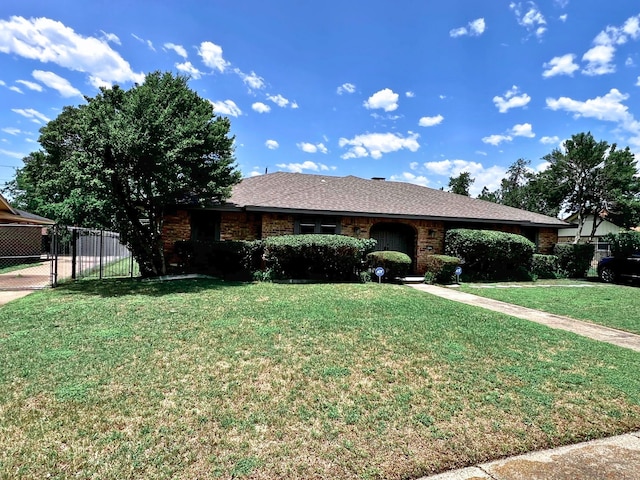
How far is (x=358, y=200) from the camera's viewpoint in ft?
47.8

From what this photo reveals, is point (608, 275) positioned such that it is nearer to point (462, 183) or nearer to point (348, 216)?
point (348, 216)

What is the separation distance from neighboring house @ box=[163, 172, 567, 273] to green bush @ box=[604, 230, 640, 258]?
214 cm

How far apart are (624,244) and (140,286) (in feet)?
61.5

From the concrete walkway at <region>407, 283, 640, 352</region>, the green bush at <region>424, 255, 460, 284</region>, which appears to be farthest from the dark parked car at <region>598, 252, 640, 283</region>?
the concrete walkway at <region>407, 283, 640, 352</region>

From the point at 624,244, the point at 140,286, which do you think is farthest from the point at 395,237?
the point at 624,244

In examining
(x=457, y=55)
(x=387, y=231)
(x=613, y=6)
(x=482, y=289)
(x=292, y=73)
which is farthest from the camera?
(x=387, y=231)

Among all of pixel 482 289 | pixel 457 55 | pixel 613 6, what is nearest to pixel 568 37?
pixel 613 6

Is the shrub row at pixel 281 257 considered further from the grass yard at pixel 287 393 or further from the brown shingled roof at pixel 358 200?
the grass yard at pixel 287 393

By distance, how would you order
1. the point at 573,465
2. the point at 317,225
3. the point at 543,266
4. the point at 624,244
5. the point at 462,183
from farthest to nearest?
the point at 462,183 < the point at 624,244 < the point at 543,266 < the point at 317,225 < the point at 573,465

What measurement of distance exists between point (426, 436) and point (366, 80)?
1506 centimetres

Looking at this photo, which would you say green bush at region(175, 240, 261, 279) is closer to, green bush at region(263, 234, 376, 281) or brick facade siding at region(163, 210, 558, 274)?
green bush at region(263, 234, 376, 281)

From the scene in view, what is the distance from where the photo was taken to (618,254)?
15023mm

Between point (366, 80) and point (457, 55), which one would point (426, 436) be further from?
point (366, 80)

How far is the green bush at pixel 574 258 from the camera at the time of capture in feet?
49.2
